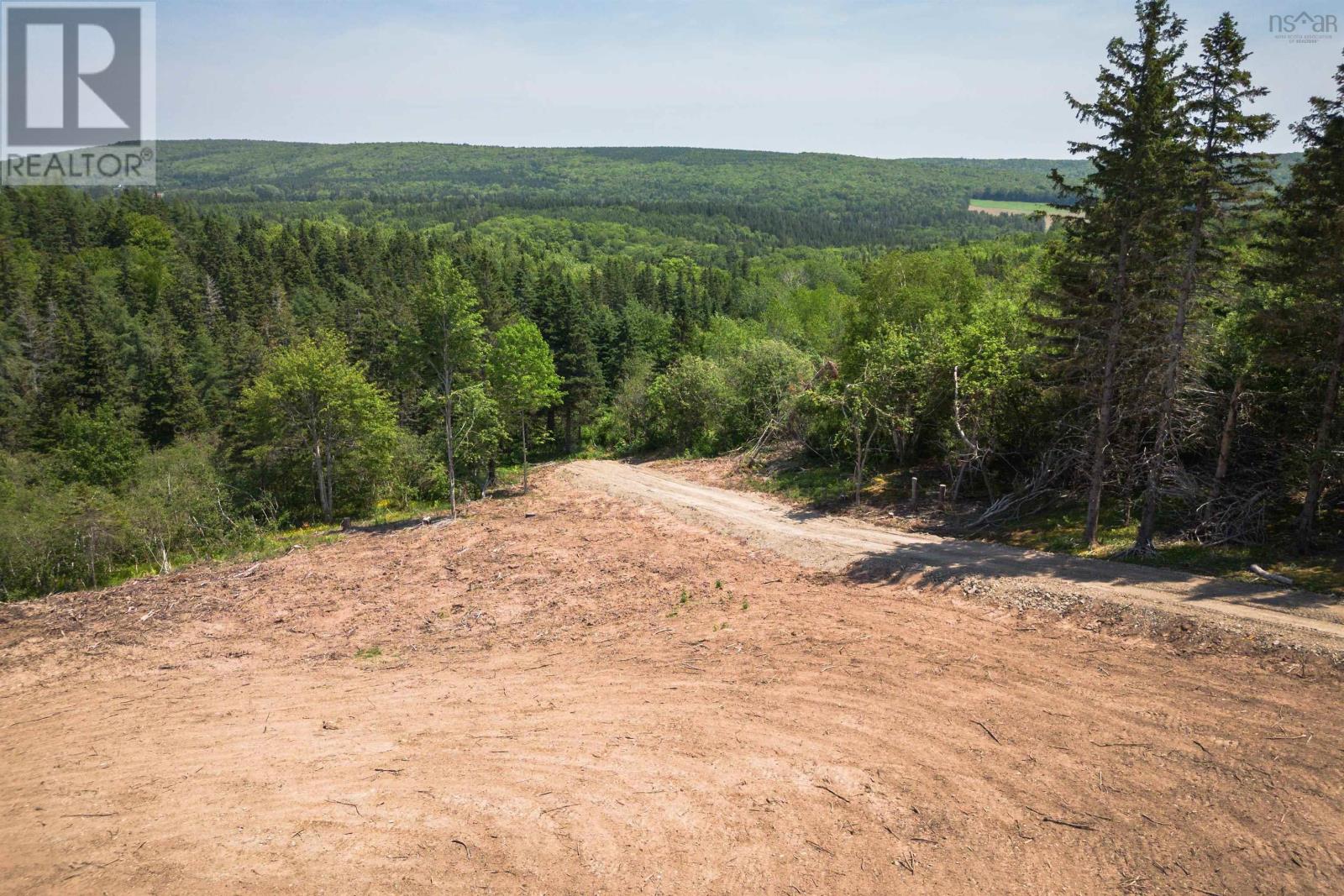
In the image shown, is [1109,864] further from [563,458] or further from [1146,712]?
[563,458]

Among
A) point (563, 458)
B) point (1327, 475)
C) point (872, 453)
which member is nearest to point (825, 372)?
point (872, 453)

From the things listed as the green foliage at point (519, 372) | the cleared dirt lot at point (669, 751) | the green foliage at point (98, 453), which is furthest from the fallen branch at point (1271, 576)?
the green foliage at point (98, 453)

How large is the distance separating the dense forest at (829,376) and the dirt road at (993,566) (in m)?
1.94

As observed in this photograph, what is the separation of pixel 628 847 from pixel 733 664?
513 centimetres

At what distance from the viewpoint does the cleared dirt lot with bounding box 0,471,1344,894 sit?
8.46 metres

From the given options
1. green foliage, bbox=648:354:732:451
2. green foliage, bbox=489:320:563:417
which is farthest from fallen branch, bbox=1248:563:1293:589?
green foliage, bbox=648:354:732:451

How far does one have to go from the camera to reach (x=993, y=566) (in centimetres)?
1764

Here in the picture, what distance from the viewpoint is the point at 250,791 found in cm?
987

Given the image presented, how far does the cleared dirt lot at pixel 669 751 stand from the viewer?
8.46 metres

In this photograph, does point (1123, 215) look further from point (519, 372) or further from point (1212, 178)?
point (519, 372)

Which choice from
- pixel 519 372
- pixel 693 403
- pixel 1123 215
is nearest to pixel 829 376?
pixel 693 403

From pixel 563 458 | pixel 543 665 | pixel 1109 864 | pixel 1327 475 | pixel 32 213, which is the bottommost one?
pixel 563 458

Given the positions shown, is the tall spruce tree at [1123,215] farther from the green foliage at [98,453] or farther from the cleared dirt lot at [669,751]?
the green foliage at [98,453]

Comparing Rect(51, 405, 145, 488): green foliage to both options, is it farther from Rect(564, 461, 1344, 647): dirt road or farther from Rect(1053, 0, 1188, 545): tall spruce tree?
Rect(1053, 0, 1188, 545): tall spruce tree
